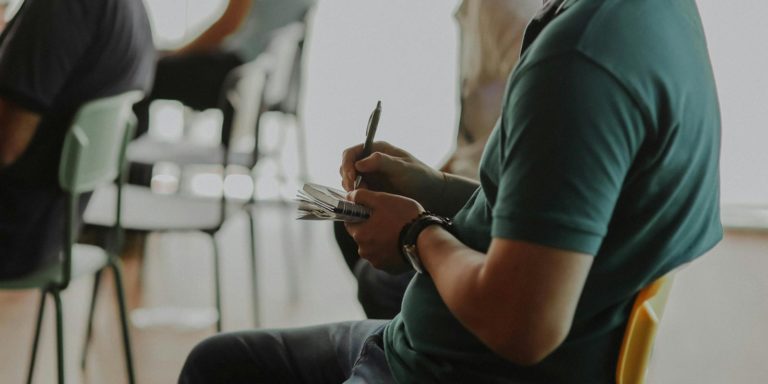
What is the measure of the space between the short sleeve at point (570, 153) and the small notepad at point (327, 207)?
0.90 ft

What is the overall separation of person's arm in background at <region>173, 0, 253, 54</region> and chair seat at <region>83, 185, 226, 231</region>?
98 cm

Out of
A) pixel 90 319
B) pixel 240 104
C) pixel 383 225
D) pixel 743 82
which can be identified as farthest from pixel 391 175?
pixel 743 82

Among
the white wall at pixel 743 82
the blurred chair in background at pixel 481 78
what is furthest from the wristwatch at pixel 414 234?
the white wall at pixel 743 82

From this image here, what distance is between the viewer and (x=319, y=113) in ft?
14.4

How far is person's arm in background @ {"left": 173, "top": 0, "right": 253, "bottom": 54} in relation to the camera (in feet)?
10.3

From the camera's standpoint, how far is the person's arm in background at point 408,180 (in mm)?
1051

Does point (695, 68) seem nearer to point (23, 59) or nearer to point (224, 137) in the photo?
point (23, 59)

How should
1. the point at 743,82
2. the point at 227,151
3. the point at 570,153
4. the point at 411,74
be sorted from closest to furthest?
1. the point at 570,153
2. the point at 227,151
3. the point at 743,82
4. the point at 411,74

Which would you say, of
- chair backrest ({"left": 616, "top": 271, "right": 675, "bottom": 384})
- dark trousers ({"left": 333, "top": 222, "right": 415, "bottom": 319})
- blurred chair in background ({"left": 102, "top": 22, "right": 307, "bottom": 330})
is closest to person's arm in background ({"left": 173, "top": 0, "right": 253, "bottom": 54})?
blurred chair in background ({"left": 102, "top": 22, "right": 307, "bottom": 330})

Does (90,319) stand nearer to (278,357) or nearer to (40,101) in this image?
(40,101)

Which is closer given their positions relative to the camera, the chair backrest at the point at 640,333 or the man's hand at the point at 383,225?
the chair backrest at the point at 640,333

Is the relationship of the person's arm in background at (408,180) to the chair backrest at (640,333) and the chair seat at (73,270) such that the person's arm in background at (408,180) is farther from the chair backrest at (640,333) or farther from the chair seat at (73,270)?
the chair seat at (73,270)

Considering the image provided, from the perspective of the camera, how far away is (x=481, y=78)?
5.57 feet

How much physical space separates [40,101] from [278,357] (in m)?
0.73
